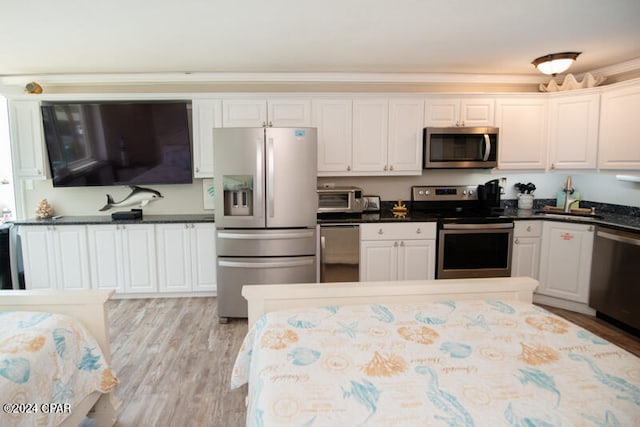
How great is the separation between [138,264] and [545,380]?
382 centimetres

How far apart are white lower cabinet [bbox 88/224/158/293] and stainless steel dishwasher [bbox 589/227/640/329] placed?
441cm

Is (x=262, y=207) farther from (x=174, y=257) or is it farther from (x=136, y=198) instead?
(x=136, y=198)

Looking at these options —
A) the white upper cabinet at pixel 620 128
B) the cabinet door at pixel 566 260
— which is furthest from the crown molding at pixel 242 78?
the cabinet door at pixel 566 260

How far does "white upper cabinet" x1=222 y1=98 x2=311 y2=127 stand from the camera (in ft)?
12.6

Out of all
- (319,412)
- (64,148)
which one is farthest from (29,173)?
(319,412)

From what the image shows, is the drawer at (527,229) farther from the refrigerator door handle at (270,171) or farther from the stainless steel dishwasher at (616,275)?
the refrigerator door handle at (270,171)

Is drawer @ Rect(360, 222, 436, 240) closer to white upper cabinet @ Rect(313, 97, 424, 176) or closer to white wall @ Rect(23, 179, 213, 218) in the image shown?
white upper cabinet @ Rect(313, 97, 424, 176)

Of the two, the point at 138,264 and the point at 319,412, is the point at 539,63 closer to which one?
the point at 319,412

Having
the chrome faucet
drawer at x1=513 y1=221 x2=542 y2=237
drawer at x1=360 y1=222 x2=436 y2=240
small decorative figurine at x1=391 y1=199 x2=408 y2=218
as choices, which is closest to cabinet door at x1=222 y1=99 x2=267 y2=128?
drawer at x1=360 y1=222 x2=436 y2=240

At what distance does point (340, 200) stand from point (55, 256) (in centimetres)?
307

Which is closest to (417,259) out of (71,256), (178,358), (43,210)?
(178,358)

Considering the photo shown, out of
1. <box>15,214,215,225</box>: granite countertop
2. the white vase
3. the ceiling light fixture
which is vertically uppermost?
the ceiling light fixture

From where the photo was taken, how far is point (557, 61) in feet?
10.8

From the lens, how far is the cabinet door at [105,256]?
12.4 ft
